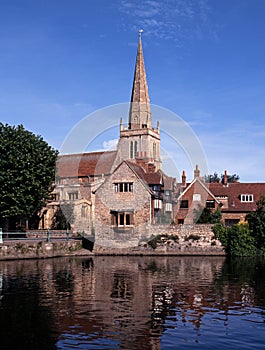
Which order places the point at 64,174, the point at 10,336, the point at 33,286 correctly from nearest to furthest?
the point at 10,336, the point at 33,286, the point at 64,174

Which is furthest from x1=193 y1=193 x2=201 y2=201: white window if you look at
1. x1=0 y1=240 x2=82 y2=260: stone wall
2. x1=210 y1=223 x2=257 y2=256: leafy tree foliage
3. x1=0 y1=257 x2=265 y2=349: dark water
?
x1=0 y1=257 x2=265 y2=349: dark water

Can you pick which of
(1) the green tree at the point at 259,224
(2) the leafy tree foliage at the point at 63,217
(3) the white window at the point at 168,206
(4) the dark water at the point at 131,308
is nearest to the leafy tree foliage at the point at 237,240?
(1) the green tree at the point at 259,224

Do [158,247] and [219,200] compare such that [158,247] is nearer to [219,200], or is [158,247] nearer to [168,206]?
Result: [168,206]

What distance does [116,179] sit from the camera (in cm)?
5553

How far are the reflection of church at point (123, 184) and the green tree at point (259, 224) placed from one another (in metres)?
11.9

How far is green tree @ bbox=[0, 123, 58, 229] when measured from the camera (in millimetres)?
51375

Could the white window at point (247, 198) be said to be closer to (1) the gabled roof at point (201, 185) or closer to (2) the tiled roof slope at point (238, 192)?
(2) the tiled roof slope at point (238, 192)

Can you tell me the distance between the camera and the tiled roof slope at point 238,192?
199 feet

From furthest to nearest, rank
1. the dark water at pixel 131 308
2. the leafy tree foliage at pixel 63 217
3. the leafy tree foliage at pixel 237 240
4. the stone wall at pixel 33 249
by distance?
the leafy tree foliage at pixel 63 217, the leafy tree foliage at pixel 237 240, the stone wall at pixel 33 249, the dark water at pixel 131 308

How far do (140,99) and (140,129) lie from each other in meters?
6.71

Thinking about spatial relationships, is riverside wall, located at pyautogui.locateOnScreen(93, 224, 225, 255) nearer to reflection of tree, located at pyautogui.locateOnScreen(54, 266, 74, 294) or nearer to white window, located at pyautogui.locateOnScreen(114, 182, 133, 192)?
white window, located at pyautogui.locateOnScreen(114, 182, 133, 192)

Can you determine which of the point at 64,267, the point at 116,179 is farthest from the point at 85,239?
the point at 64,267

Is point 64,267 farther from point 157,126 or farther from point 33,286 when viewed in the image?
point 157,126

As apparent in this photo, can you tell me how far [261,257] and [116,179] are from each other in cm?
1923
